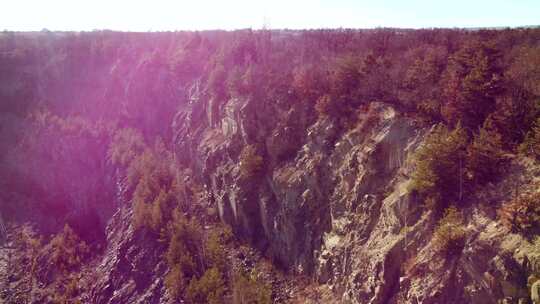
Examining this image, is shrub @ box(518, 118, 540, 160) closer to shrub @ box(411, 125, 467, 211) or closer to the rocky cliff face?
the rocky cliff face

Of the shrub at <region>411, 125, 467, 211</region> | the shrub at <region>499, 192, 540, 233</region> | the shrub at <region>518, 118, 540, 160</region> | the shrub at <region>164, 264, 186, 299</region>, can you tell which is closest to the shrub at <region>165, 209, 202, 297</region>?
the shrub at <region>164, 264, 186, 299</region>

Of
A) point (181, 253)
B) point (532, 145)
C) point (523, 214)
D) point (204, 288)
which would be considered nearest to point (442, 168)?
point (532, 145)

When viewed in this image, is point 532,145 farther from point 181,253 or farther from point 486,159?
point 181,253

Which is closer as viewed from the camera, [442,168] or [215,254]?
[442,168]

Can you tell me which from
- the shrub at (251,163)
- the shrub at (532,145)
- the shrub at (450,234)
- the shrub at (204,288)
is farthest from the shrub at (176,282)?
the shrub at (532,145)

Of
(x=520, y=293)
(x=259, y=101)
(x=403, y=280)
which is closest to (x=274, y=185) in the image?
(x=259, y=101)

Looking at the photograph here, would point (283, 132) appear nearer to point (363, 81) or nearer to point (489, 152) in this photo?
point (363, 81)
